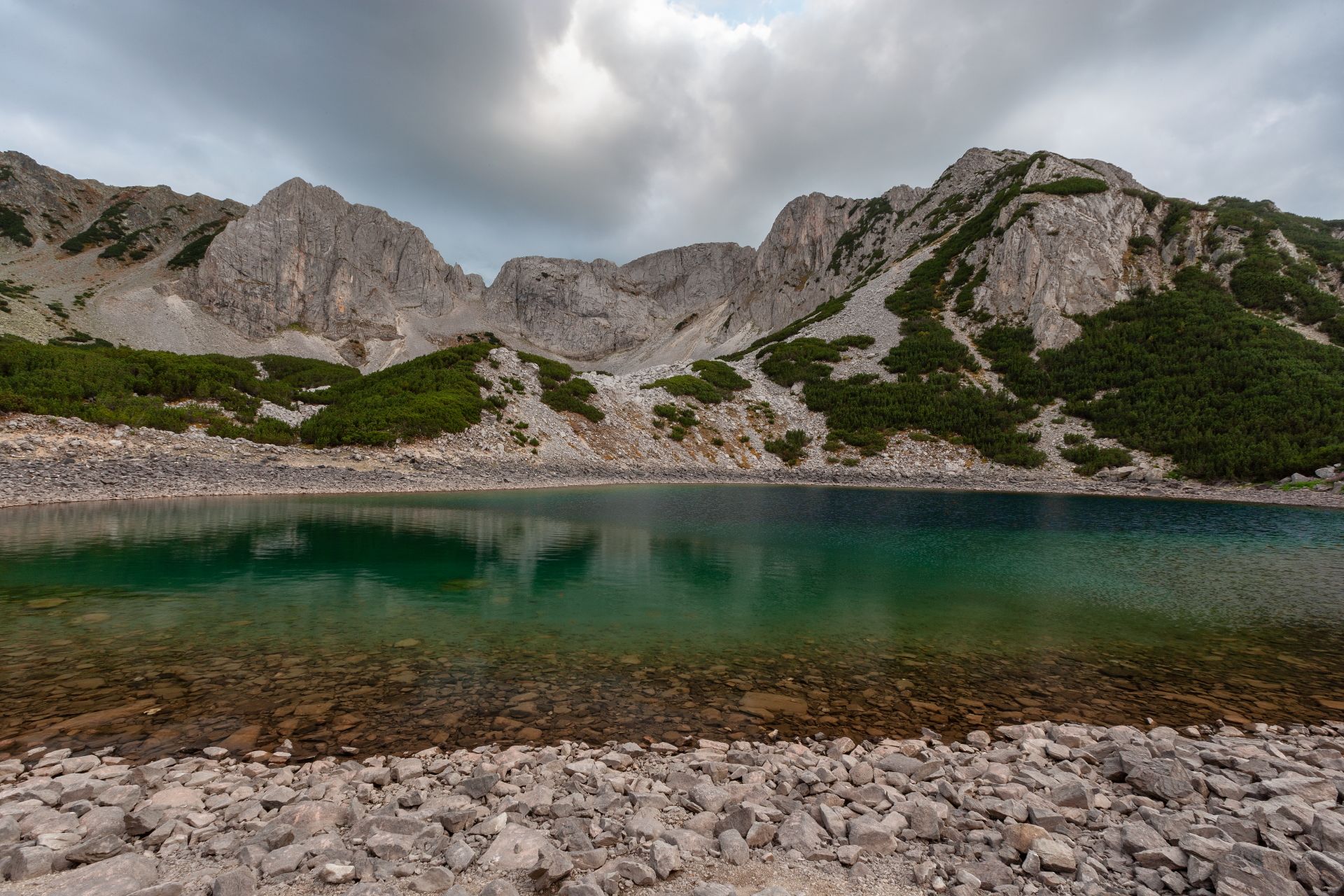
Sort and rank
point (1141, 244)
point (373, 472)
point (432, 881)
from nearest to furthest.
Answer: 1. point (432, 881)
2. point (373, 472)
3. point (1141, 244)

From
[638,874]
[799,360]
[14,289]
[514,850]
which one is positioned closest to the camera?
[638,874]

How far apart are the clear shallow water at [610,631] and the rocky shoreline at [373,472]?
817 cm

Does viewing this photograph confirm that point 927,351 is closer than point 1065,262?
No

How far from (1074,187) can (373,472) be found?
344 ft

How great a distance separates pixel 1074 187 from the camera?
287 ft

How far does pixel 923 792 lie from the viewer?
20.8 ft

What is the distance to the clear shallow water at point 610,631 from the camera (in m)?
8.60

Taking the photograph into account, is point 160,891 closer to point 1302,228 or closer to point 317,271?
point 1302,228

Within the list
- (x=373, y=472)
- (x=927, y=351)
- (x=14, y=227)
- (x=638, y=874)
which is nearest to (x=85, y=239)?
(x=14, y=227)

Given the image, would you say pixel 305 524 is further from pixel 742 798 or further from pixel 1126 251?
pixel 1126 251

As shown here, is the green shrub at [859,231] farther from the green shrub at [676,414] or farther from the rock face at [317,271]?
the rock face at [317,271]

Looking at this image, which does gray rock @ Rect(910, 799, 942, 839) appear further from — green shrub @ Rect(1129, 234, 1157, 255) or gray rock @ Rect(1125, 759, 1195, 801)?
green shrub @ Rect(1129, 234, 1157, 255)

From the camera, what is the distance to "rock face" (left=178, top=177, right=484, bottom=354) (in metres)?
143

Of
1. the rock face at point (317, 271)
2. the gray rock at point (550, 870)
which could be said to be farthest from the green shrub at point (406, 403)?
the rock face at point (317, 271)
